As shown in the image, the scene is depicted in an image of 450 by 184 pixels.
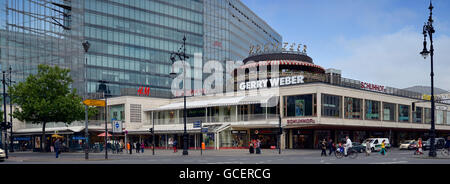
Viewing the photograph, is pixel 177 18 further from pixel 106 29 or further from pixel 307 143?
pixel 307 143

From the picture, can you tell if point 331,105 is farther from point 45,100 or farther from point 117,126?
point 45,100

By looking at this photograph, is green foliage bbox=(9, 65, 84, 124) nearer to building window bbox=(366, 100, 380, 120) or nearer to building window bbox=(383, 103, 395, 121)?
building window bbox=(366, 100, 380, 120)

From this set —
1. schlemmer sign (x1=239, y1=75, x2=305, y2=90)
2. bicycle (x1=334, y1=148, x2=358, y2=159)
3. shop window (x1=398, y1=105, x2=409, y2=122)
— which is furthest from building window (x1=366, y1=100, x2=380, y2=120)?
bicycle (x1=334, y1=148, x2=358, y2=159)

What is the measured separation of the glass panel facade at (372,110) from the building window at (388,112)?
6.13 ft

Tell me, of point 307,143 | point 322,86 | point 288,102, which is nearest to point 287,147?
point 307,143

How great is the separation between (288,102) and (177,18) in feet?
169

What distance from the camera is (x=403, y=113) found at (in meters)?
64.3

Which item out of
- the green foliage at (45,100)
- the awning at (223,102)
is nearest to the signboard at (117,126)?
the green foliage at (45,100)

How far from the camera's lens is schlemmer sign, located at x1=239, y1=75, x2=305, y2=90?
2075 inches

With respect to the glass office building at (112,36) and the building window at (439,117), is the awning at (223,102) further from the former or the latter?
the building window at (439,117)

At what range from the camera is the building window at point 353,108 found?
175 feet

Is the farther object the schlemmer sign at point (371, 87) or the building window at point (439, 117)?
the building window at point (439, 117)

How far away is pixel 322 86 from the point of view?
49.8 m

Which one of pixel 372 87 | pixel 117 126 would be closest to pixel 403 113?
pixel 372 87
